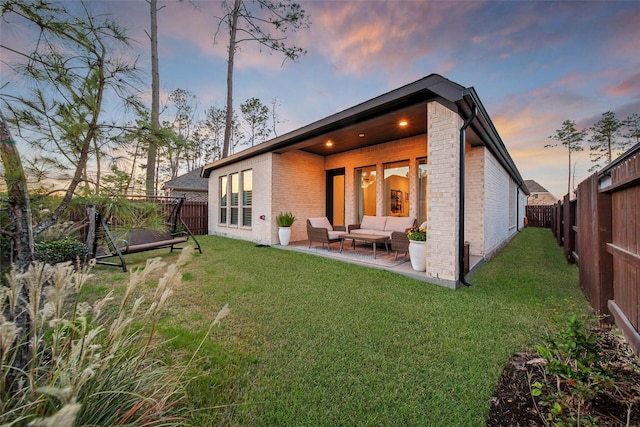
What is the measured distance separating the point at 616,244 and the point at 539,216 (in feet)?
66.2

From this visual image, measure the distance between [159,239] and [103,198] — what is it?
528 cm

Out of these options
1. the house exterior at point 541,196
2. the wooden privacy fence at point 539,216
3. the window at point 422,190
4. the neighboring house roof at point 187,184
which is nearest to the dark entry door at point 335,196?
the window at point 422,190

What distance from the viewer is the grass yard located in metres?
1.55

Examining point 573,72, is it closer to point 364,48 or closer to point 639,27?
point 639,27

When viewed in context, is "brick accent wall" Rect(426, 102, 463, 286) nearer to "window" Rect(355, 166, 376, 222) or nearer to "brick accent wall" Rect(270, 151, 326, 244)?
"window" Rect(355, 166, 376, 222)

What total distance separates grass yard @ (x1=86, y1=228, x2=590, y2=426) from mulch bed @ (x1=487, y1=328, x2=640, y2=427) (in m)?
0.08

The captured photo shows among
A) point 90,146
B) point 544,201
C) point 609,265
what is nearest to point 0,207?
point 90,146

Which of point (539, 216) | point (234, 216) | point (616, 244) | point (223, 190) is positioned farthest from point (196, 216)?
point (539, 216)

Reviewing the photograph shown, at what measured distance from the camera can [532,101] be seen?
785 cm

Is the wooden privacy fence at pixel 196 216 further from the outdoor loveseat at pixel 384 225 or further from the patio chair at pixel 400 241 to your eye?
the patio chair at pixel 400 241

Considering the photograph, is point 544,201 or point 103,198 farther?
point 544,201

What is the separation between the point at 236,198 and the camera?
383 inches

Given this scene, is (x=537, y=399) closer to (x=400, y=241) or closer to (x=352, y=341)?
(x=352, y=341)

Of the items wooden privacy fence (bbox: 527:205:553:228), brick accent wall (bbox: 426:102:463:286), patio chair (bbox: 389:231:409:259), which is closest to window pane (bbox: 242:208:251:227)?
patio chair (bbox: 389:231:409:259)
